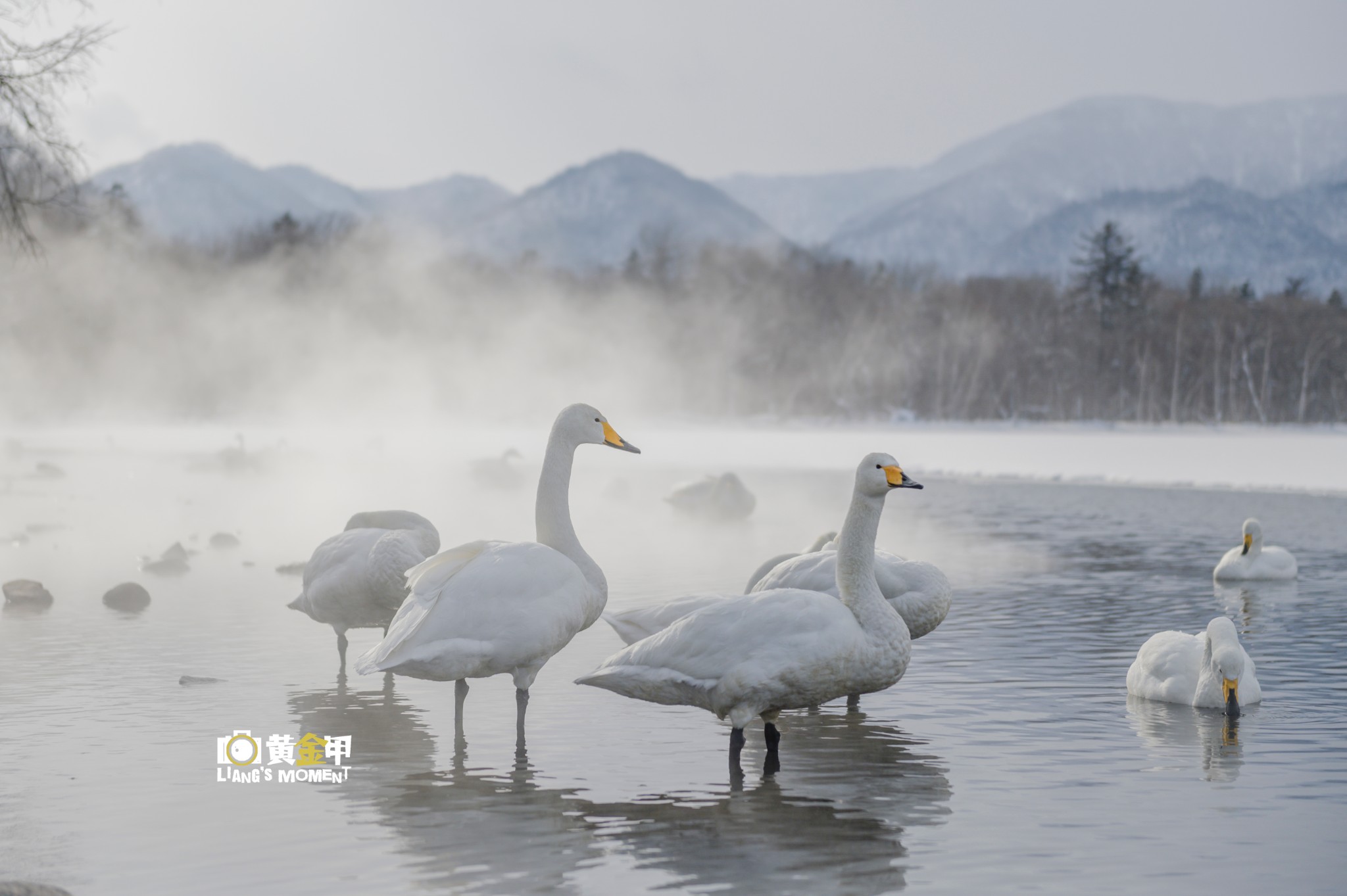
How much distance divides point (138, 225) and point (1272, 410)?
242 ft

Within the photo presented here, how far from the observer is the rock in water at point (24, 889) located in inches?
192

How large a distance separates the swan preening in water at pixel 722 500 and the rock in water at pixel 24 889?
18.6m

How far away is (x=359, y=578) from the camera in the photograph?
9641 millimetres

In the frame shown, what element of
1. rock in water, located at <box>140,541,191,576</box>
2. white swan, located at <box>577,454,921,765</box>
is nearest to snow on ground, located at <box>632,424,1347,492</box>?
rock in water, located at <box>140,541,191,576</box>

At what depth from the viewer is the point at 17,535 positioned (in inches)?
747

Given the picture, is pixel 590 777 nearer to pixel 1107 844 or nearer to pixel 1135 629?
pixel 1107 844

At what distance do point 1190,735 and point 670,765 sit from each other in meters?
3.12

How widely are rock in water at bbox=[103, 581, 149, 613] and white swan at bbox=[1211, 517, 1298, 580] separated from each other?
11054mm

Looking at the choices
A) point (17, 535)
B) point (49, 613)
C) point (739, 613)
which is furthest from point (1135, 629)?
point (17, 535)

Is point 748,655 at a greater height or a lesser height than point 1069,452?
lesser

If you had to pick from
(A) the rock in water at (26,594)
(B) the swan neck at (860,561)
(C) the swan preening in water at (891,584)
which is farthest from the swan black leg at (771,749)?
(A) the rock in water at (26,594)

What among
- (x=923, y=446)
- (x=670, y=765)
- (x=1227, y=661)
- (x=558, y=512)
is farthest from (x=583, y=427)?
(x=923, y=446)

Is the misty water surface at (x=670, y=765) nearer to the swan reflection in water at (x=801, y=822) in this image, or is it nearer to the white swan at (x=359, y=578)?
the swan reflection in water at (x=801, y=822)

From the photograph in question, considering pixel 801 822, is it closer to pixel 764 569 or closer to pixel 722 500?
pixel 764 569
